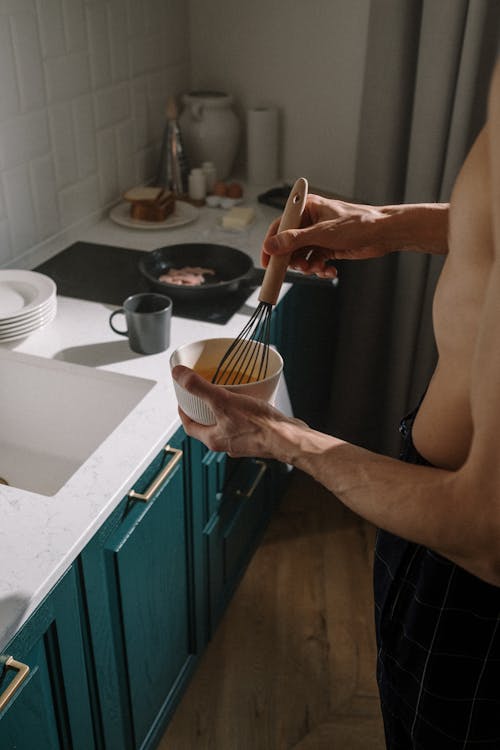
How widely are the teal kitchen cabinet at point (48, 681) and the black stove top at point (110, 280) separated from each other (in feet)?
2.38

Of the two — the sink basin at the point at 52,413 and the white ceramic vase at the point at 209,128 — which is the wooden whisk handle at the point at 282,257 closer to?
the sink basin at the point at 52,413

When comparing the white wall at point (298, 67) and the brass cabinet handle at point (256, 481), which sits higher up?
the white wall at point (298, 67)

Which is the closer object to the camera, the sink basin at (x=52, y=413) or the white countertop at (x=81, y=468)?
the white countertop at (x=81, y=468)

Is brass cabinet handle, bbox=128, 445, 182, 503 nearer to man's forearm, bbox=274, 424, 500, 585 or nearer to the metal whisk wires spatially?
the metal whisk wires

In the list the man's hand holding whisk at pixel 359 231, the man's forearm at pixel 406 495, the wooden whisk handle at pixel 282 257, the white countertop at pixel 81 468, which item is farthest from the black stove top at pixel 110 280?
the man's forearm at pixel 406 495

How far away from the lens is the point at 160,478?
1.23m

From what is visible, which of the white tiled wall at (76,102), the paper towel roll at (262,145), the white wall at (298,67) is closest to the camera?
the white tiled wall at (76,102)

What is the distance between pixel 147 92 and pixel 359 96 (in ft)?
2.07

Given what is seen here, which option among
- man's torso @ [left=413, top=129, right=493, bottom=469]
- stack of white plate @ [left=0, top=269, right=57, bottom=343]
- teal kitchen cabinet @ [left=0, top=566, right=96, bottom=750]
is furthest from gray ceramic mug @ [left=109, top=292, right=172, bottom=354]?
man's torso @ [left=413, top=129, right=493, bottom=469]

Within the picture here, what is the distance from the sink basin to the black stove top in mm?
286

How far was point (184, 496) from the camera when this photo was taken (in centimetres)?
140

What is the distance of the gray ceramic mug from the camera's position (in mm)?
1386

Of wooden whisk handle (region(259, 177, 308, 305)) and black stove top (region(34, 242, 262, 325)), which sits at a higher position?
wooden whisk handle (region(259, 177, 308, 305))

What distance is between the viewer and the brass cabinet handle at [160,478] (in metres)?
1.17
